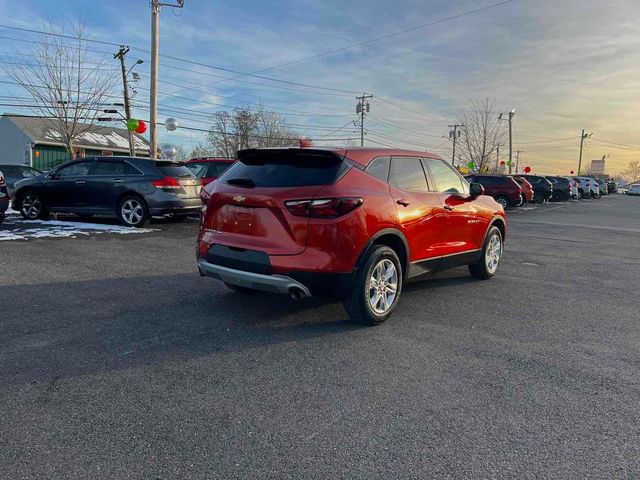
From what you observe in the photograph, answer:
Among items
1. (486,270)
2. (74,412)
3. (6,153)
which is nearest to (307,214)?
(74,412)

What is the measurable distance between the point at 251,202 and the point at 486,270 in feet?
12.8

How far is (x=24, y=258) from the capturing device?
7379mm

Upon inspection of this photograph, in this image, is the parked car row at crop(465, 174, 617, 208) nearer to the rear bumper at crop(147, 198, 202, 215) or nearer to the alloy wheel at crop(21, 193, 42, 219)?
the rear bumper at crop(147, 198, 202, 215)

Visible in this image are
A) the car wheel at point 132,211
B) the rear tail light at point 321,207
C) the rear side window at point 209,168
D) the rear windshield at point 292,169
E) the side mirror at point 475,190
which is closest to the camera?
the rear tail light at point 321,207

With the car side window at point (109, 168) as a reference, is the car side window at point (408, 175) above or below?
below

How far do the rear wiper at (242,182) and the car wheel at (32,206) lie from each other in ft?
29.2

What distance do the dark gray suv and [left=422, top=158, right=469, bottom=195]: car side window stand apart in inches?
272

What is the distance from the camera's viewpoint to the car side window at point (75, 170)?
11211mm

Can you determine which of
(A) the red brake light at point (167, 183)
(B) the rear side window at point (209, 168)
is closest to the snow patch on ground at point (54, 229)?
(A) the red brake light at point (167, 183)

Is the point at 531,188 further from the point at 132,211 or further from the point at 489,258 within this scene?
the point at 132,211

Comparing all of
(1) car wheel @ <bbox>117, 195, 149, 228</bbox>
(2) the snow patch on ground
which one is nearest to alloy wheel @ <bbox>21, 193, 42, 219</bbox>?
(2) the snow patch on ground

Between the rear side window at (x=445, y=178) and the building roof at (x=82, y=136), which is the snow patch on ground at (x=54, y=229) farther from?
the building roof at (x=82, y=136)

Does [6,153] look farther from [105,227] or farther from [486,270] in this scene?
[486,270]

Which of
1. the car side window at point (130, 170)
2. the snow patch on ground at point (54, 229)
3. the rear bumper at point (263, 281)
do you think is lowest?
the snow patch on ground at point (54, 229)
